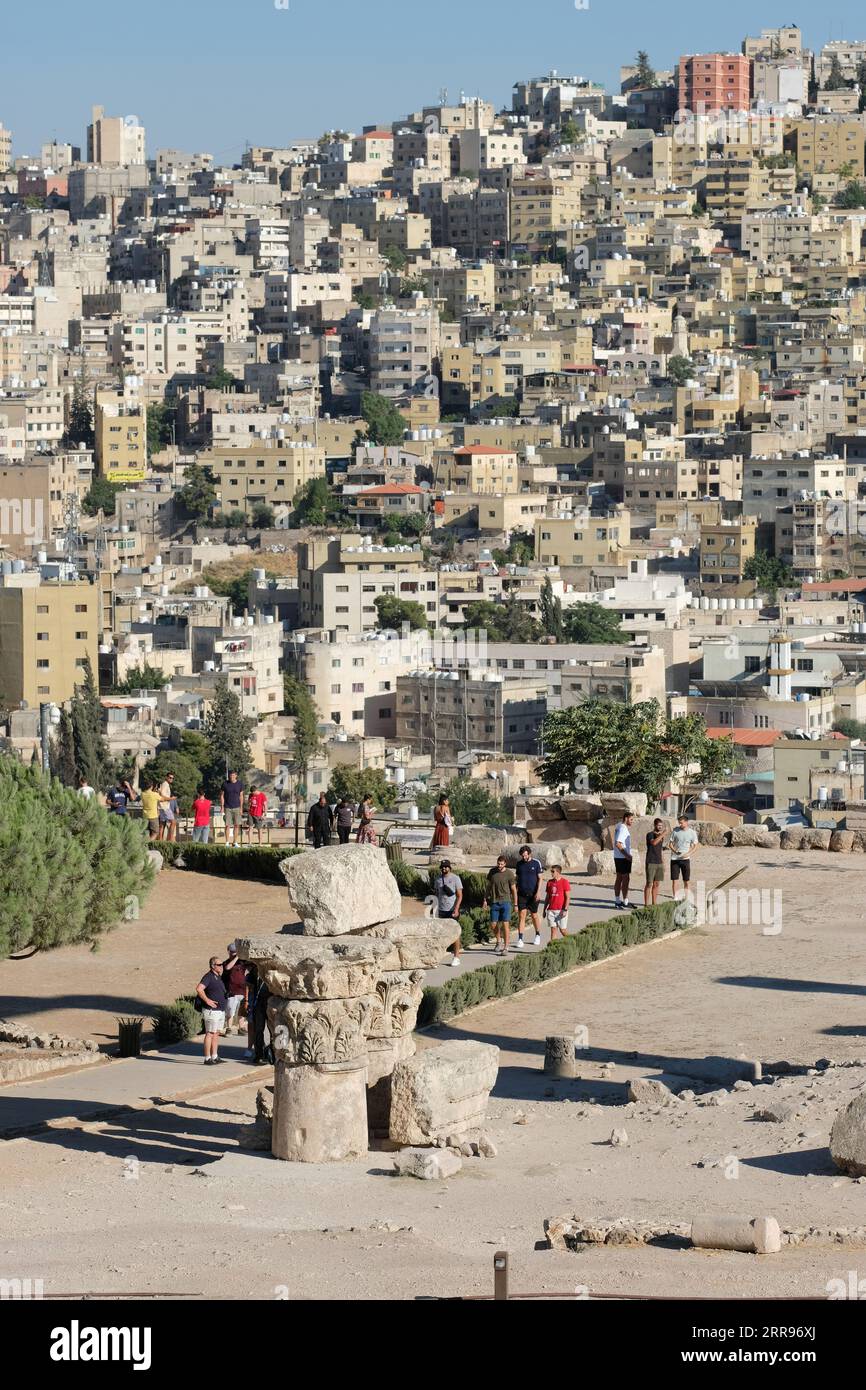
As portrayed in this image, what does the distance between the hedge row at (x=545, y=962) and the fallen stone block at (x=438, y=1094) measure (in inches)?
126

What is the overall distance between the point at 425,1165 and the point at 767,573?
83.0 metres

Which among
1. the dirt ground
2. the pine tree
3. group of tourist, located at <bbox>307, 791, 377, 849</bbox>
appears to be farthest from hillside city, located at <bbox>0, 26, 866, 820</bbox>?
the dirt ground

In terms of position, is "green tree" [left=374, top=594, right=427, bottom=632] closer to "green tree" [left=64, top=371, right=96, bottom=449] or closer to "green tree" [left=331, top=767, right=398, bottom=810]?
"green tree" [left=331, top=767, right=398, bottom=810]

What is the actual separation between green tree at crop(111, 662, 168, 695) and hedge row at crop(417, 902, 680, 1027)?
52.1 metres

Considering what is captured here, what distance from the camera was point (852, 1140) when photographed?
1191 centimetres

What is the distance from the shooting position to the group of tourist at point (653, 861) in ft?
65.6

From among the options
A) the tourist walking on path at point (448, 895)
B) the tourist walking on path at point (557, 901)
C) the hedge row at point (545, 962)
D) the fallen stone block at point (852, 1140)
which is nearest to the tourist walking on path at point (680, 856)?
the hedge row at point (545, 962)

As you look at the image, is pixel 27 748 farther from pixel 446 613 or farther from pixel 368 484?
pixel 368 484

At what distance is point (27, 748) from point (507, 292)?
82.5 m

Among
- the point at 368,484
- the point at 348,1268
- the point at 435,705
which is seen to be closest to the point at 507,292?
the point at 368,484

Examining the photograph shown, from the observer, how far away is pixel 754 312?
12825 centimetres

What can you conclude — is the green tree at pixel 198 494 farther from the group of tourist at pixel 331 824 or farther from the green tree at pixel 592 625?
the group of tourist at pixel 331 824

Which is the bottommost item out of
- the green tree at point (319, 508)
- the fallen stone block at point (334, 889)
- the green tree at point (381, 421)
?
the fallen stone block at point (334, 889)

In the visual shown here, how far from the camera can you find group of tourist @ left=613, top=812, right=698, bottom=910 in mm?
19984
